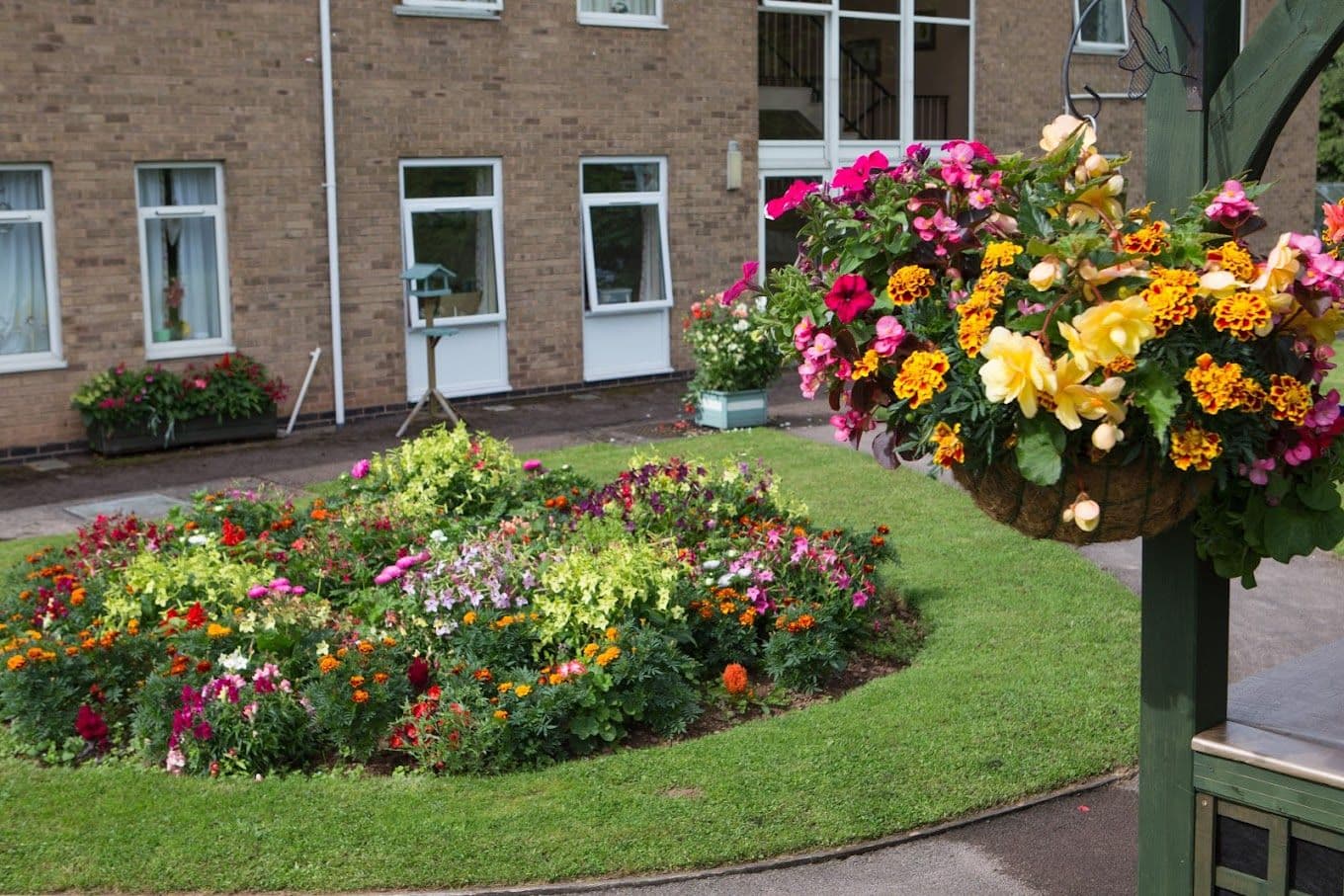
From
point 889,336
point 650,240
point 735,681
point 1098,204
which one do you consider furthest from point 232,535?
point 650,240

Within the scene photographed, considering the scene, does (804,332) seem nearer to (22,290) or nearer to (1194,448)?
(1194,448)

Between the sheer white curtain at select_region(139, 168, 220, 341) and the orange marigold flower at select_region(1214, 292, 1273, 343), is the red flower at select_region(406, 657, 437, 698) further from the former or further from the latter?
the sheer white curtain at select_region(139, 168, 220, 341)

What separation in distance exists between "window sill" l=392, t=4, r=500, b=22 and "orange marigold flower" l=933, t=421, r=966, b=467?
13750mm

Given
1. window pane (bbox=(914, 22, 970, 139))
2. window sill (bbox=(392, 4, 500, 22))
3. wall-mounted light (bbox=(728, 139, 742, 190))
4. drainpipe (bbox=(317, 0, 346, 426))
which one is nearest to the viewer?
drainpipe (bbox=(317, 0, 346, 426))

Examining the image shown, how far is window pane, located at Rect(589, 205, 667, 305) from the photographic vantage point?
59.6 feet

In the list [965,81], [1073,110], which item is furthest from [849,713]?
[965,81]

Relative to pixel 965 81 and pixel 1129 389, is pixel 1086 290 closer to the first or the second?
pixel 1129 389

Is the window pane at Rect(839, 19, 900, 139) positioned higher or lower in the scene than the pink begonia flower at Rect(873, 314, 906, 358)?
higher

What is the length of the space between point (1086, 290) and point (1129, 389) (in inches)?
8.2

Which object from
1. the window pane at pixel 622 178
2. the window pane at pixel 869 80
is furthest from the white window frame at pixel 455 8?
the window pane at pixel 869 80

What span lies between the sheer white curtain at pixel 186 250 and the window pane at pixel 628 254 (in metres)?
4.47

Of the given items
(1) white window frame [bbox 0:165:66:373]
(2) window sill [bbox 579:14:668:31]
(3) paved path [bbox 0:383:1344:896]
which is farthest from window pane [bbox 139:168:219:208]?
(2) window sill [bbox 579:14:668:31]

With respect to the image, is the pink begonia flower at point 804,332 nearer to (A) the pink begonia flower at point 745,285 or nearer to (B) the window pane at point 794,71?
(A) the pink begonia flower at point 745,285

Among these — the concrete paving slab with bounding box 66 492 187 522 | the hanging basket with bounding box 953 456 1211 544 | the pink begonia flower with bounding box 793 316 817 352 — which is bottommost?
the concrete paving slab with bounding box 66 492 187 522
